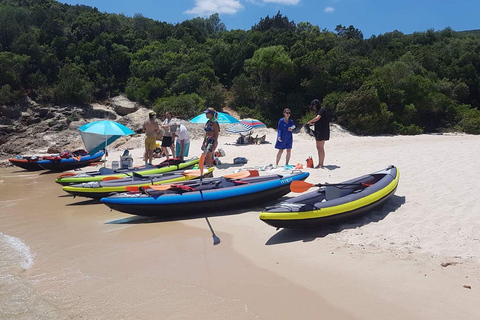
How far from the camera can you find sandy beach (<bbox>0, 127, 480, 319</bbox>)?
346 centimetres

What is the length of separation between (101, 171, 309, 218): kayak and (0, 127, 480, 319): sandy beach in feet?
0.69

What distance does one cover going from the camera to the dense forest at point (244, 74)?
2355 cm

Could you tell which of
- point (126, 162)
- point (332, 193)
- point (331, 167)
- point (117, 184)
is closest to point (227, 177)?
point (332, 193)

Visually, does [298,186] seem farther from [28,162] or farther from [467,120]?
[467,120]

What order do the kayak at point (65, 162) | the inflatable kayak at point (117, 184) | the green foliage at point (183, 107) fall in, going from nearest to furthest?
the inflatable kayak at point (117, 184), the kayak at point (65, 162), the green foliage at point (183, 107)

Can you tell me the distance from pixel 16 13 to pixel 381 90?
33.2 metres

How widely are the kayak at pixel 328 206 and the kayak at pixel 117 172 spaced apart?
16.3 ft

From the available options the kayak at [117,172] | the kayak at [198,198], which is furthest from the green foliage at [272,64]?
the kayak at [198,198]

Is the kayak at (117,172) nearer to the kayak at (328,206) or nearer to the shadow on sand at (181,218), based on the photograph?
the shadow on sand at (181,218)

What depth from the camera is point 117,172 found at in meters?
9.64

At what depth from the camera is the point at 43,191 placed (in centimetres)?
1018

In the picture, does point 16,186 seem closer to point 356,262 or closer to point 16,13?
point 356,262

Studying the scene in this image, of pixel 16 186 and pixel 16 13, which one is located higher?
pixel 16 13

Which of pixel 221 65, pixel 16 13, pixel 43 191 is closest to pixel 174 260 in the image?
pixel 43 191
